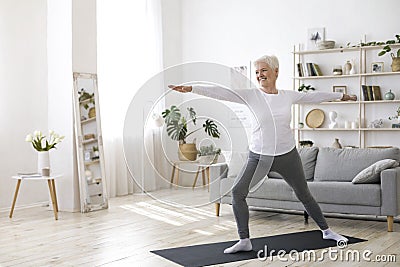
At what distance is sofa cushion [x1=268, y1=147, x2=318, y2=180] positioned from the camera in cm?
605

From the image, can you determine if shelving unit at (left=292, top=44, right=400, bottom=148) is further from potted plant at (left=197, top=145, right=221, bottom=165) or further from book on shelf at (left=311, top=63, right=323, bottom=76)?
potted plant at (left=197, top=145, right=221, bottom=165)

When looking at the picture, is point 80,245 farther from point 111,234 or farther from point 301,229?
point 301,229

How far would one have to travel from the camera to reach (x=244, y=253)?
415cm

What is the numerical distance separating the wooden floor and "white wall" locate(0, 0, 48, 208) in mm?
382

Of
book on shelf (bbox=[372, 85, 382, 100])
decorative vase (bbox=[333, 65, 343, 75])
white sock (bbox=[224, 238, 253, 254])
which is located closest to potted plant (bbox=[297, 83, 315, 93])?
decorative vase (bbox=[333, 65, 343, 75])

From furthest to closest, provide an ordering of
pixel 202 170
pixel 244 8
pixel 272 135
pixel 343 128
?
pixel 244 8 < pixel 343 128 < pixel 272 135 < pixel 202 170

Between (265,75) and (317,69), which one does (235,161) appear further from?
(317,69)

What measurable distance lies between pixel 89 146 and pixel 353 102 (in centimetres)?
359

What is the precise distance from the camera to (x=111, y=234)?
16.5ft

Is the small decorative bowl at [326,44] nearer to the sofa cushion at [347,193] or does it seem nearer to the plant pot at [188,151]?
the sofa cushion at [347,193]

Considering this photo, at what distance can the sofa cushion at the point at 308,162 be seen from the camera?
238 inches

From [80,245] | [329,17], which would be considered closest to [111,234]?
[80,245]

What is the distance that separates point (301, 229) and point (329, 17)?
3853 millimetres

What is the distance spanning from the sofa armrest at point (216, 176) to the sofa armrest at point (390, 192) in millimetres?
1966
